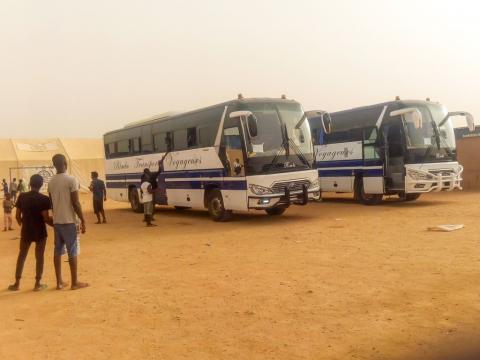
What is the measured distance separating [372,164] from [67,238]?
12.5 meters

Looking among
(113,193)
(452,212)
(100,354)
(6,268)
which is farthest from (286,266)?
(113,193)

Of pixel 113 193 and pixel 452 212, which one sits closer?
pixel 452 212

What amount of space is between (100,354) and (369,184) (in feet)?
46.8

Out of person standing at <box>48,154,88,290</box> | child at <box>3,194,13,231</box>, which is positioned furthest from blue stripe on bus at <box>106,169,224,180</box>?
person standing at <box>48,154,88,290</box>

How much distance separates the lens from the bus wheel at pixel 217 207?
15.1 meters

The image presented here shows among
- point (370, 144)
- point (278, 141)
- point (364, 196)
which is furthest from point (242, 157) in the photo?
point (364, 196)

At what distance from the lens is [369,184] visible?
17750 mm

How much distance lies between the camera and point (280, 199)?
13.7m

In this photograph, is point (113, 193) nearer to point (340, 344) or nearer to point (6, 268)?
point (6, 268)

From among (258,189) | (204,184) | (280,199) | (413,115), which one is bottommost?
(280,199)

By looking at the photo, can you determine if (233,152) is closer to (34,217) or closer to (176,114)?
(176,114)

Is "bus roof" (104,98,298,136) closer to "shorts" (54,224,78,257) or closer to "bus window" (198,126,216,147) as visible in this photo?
"bus window" (198,126,216,147)

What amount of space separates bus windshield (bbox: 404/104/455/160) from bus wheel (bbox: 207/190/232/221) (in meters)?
5.95

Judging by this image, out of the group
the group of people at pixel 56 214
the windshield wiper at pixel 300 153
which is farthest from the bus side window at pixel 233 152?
the group of people at pixel 56 214
